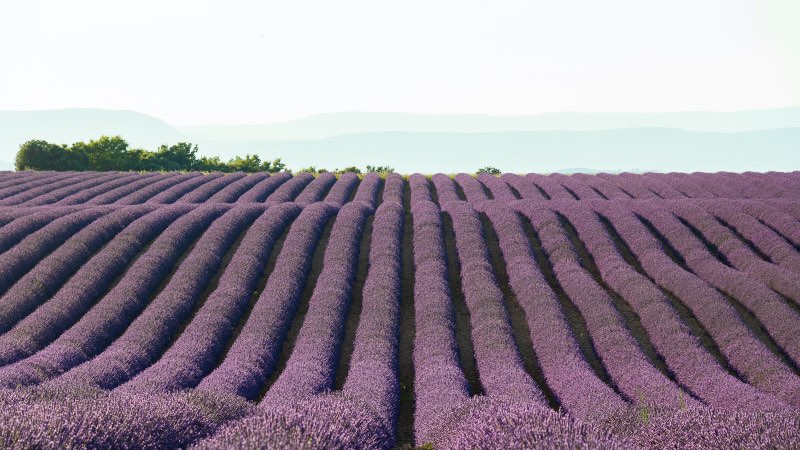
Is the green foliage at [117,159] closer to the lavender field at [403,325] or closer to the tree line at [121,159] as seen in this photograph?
the tree line at [121,159]

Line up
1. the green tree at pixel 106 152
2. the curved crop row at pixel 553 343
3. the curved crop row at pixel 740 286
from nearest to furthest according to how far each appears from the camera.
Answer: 1. the curved crop row at pixel 553 343
2. the curved crop row at pixel 740 286
3. the green tree at pixel 106 152

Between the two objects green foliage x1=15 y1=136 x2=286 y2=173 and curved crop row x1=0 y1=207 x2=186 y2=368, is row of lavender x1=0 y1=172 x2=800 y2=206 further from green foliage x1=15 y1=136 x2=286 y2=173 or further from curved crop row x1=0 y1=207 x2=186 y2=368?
green foliage x1=15 y1=136 x2=286 y2=173

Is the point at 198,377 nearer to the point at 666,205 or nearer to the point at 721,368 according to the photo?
the point at 721,368

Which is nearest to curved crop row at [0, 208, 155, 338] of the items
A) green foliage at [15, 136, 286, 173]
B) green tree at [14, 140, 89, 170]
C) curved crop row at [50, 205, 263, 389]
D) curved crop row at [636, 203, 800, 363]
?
curved crop row at [50, 205, 263, 389]

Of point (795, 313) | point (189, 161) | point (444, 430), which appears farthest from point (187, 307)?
point (189, 161)

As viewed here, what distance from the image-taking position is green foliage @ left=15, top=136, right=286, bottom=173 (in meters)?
51.0

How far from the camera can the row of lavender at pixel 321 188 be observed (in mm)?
27750

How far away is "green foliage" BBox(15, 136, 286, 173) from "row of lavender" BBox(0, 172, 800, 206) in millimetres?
16458

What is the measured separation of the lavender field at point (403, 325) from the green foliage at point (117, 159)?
3233 cm

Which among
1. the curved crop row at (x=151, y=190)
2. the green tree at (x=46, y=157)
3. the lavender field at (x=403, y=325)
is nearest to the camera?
the lavender field at (x=403, y=325)

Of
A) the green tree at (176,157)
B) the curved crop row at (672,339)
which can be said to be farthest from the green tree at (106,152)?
the curved crop row at (672,339)

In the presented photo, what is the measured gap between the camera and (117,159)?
54625 mm

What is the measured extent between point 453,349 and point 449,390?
95.5 inches

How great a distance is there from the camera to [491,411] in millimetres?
6508
